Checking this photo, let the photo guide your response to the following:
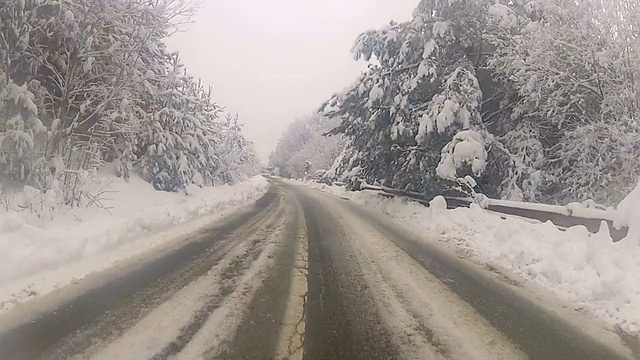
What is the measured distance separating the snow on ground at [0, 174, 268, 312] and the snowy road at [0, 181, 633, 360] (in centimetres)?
34

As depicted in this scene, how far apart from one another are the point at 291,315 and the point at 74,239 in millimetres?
4032

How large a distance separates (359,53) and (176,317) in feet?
47.4

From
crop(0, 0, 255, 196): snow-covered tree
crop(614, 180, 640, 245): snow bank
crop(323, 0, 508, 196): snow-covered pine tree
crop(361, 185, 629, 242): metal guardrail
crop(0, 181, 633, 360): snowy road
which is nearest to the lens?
crop(0, 181, 633, 360): snowy road

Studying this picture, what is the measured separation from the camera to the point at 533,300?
16.1 feet

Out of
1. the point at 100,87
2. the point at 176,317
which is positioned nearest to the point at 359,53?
the point at 100,87

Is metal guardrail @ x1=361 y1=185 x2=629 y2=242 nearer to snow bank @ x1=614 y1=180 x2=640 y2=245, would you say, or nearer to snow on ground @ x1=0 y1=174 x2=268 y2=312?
snow bank @ x1=614 y1=180 x2=640 y2=245

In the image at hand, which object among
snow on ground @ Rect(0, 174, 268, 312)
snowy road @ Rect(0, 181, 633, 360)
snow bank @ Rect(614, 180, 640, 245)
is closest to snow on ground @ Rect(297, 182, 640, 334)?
snow bank @ Rect(614, 180, 640, 245)

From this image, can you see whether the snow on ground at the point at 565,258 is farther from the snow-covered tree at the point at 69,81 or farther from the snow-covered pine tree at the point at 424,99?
the snow-covered tree at the point at 69,81

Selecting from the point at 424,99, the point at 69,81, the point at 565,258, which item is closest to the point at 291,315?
the point at 565,258

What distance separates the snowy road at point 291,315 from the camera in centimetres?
330

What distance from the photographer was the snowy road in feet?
10.8

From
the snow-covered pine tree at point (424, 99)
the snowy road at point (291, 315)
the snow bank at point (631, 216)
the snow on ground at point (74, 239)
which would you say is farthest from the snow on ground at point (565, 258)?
the snow on ground at point (74, 239)

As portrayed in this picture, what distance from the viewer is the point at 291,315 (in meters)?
4.07

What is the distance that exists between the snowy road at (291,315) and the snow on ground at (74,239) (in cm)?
34
